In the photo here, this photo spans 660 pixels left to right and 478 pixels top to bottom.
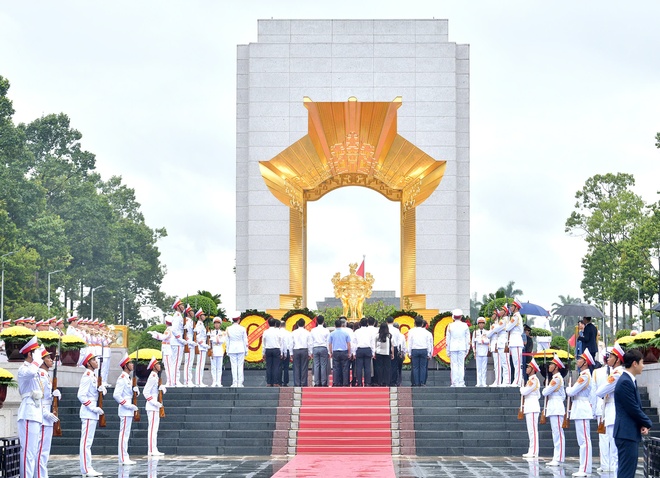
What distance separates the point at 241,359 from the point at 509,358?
566cm

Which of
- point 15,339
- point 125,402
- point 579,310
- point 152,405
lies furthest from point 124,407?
point 579,310

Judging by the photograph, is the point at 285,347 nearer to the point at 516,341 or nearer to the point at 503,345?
the point at 503,345

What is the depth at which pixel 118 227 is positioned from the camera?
2473 inches

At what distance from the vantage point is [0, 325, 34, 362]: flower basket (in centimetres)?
1884

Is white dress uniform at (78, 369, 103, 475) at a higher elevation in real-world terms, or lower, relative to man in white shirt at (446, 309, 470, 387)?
lower

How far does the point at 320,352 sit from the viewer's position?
22672mm

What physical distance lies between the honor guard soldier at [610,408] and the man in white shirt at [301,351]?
8207 millimetres

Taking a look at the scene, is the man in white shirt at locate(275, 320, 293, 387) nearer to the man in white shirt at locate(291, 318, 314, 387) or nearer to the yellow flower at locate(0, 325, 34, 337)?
the man in white shirt at locate(291, 318, 314, 387)

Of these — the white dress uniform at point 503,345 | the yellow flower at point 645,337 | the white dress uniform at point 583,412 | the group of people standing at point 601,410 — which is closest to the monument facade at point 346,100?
the white dress uniform at point 503,345

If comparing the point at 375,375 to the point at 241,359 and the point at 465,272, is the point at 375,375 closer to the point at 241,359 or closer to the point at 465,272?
the point at 241,359

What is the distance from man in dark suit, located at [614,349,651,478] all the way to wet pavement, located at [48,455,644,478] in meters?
4.16

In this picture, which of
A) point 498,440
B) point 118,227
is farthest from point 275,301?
point 118,227

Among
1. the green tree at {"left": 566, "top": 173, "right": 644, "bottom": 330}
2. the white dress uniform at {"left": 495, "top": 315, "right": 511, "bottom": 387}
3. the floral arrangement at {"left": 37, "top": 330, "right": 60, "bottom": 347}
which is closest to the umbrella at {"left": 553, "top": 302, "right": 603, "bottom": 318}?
the white dress uniform at {"left": 495, "top": 315, "right": 511, "bottom": 387}

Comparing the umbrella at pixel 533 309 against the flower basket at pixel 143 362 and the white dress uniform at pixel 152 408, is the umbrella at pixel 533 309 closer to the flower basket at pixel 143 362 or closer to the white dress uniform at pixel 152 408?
the flower basket at pixel 143 362
